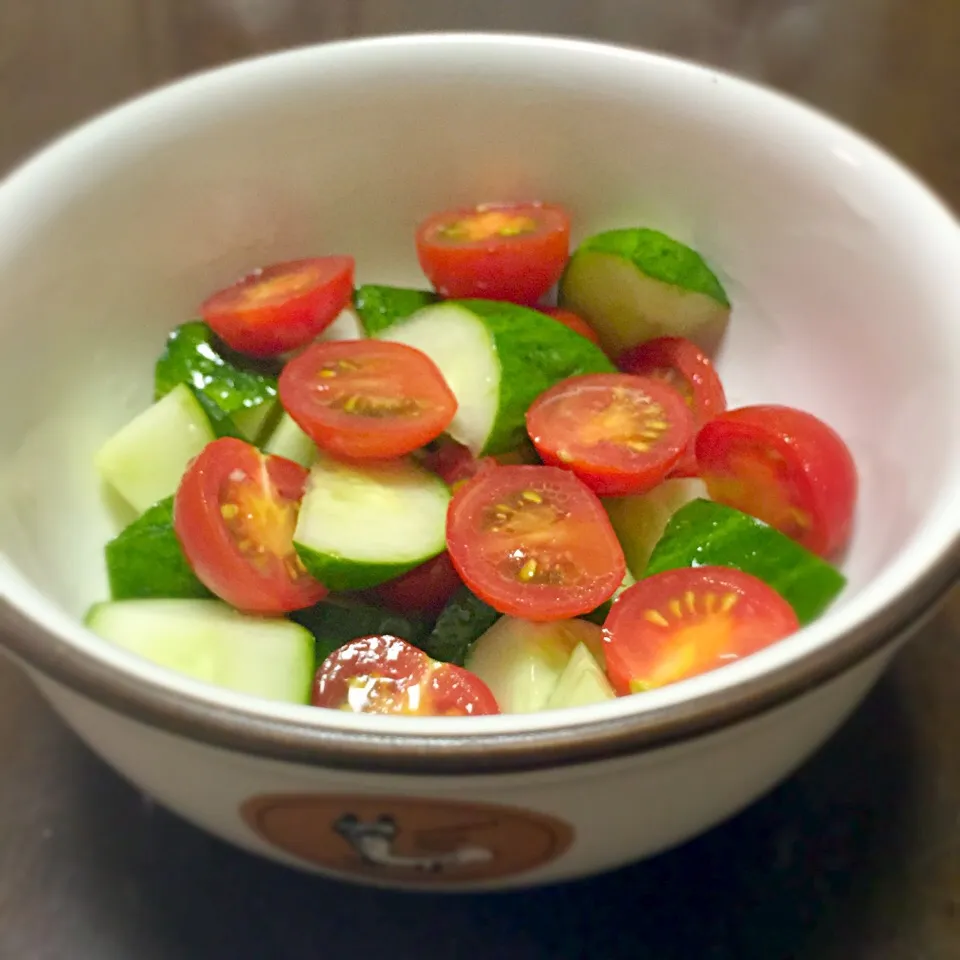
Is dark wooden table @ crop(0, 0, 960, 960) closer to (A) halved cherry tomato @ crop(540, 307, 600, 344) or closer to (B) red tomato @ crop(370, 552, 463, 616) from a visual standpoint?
(B) red tomato @ crop(370, 552, 463, 616)

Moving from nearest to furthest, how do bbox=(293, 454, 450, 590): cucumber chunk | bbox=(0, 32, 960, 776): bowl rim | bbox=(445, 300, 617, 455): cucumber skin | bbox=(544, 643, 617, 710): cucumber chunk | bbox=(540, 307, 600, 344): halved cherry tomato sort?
bbox=(0, 32, 960, 776): bowl rim, bbox=(544, 643, 617, 710): cucumber chunk, bbox=(293, 454, 450, 590): cucumber chunk, bbox=(445, 300, 617, 455): cucumber skin, bbox=(540, 307, 600, 344): halved cherry tomato

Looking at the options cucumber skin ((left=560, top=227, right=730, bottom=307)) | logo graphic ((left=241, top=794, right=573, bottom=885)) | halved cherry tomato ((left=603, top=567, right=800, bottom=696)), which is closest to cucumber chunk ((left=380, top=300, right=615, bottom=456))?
cucumber skin ((left=560, top=227, right=730, bottom=307))

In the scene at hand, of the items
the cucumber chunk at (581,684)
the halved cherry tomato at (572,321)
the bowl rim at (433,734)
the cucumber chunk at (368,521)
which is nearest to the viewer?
the bowl rim at (433,734)

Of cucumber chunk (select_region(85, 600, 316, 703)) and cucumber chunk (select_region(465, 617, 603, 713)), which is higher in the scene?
cucumber chunk (select_region(465, 617, 603, 713))

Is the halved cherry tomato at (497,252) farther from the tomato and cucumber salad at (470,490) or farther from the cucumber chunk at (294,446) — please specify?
the cucumber chunk at (294,446)

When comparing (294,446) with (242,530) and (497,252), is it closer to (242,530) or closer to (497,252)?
(242,530)

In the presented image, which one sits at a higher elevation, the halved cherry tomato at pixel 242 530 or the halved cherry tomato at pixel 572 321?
the halved cherry tomato at pixel 572 321

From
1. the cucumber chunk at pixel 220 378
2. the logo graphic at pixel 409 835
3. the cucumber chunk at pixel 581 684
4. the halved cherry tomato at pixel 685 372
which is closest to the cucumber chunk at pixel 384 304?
the cucumber chunk at pixel 220 378
